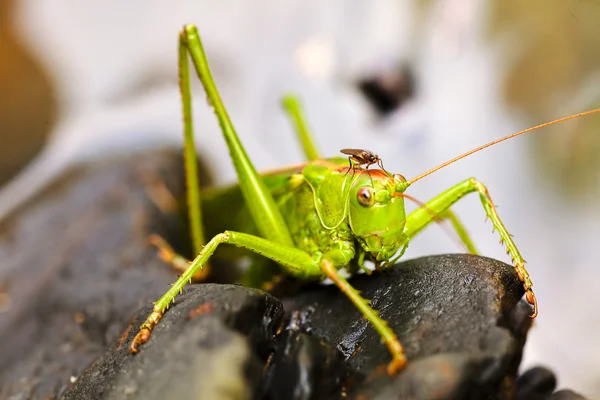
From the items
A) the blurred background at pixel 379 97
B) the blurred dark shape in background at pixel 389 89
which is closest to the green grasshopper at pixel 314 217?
the blurred background at pixel 379 97

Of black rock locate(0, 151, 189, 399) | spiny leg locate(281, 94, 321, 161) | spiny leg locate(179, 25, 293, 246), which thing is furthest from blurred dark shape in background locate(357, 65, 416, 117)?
spiny leg locate(179, 25, 293, 246)

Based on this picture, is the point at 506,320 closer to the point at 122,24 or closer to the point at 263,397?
the point at 263,397

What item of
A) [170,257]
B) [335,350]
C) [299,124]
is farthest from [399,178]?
[299,124]

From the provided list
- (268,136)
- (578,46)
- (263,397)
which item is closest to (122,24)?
(268,136)

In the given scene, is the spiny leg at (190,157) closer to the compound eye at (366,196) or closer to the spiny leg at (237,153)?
the spiny leg at (237,153)

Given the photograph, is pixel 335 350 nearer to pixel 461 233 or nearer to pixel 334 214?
pixel 334 214

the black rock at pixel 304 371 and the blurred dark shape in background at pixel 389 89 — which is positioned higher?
the blurred dark shape in background at pixel 389 89
